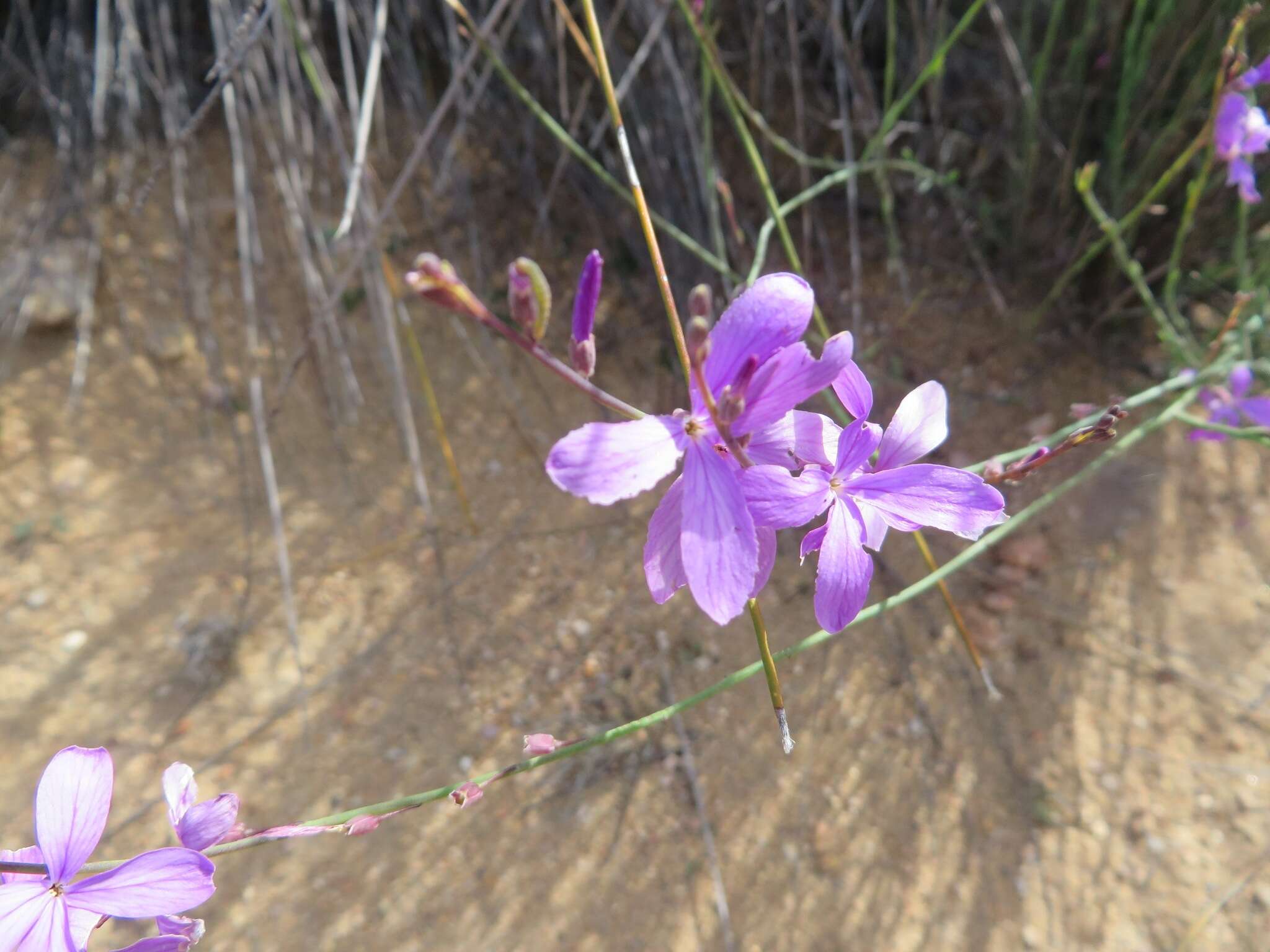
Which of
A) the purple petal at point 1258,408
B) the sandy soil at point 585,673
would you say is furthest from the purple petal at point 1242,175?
the sandy soil at point 585,673

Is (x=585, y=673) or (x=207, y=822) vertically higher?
(x=207, y=822)

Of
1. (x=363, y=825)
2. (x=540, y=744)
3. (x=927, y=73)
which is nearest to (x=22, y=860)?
(x=363, y=825)

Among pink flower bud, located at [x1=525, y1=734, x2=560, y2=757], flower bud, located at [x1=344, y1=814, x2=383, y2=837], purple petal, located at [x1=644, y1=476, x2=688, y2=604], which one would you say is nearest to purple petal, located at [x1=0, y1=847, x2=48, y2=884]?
flower bud, located at [x1=344, y1=814, x2=383, y2=837]

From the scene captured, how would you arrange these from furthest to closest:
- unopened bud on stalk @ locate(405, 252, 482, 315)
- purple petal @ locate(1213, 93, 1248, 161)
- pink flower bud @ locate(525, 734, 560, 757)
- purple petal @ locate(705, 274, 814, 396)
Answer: purple petal @ locate(1213, 93, 1248, 161), pink flower bud @ locate(525, 734, 560, 757), purple petal @ locate(705, 274, 814, 396), unopened bud on stalk @ locate(405, 252, 482, 315)

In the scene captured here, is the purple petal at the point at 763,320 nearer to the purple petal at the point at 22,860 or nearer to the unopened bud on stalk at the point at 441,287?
the unopened bud on stalk at the point at 441,287

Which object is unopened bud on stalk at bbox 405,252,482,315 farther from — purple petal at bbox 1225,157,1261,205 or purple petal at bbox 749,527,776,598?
purple petal at bbox 1225,157,1261,205

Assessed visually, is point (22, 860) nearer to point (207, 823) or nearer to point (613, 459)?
point (207, 823)

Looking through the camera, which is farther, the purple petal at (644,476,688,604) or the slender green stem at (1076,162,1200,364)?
the slender green stem at (1076,162,1200,364)
